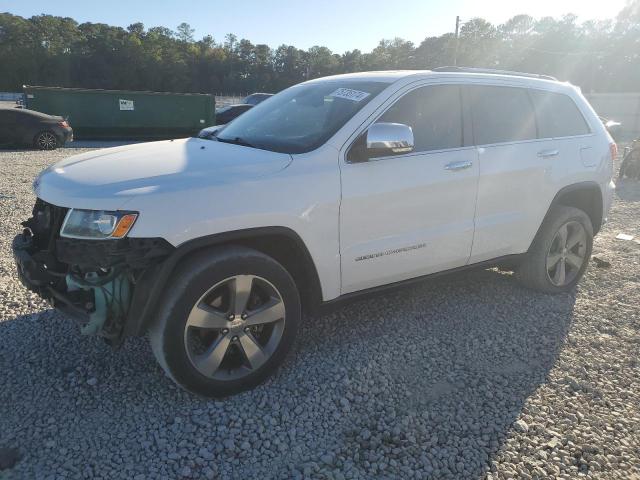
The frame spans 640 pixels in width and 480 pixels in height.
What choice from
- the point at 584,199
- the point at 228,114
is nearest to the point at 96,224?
the point at 584,199

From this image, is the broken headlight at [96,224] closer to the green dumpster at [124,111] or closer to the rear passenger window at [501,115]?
the rear passenger window at [501,115]

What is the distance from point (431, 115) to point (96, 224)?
2.36 meters

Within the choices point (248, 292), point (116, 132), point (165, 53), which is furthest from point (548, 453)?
point (165, 53)

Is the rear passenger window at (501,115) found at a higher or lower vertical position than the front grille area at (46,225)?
higher

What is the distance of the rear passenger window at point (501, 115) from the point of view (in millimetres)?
3877

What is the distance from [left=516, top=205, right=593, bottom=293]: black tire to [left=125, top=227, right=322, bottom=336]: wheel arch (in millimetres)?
2259

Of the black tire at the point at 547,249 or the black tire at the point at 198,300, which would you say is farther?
the black tire at the point at 547,249

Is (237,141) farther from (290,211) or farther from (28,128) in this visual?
(28,128)

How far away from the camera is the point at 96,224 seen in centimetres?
256

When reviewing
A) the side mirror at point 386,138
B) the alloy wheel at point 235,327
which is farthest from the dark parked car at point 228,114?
the alloy wheel at point 235,327

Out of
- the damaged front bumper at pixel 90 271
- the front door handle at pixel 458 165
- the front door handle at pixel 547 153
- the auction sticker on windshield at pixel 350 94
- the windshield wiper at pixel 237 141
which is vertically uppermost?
the auction sticker on windshield at pixel 350 94

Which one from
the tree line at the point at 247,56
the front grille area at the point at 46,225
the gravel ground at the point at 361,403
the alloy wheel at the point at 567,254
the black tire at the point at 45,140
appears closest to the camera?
the gravel ground at the point at 361,403

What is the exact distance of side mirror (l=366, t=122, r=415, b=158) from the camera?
3.08m

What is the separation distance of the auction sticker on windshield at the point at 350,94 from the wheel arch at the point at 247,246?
114 cm
